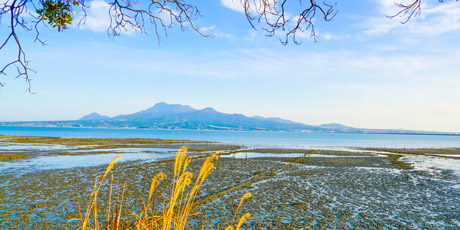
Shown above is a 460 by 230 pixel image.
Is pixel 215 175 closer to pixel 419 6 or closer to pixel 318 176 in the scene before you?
pixel 318 176

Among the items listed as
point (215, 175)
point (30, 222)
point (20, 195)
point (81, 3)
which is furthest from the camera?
point (215, 175)

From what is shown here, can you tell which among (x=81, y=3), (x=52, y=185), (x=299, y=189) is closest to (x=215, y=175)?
(x=299, y=189)

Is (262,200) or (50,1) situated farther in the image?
(262,200)

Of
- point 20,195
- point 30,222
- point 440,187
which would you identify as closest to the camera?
point 30,222

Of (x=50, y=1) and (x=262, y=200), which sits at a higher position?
(x=50, y=1)

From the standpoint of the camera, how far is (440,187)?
16.8 metres

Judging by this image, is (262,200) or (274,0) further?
(262,200)

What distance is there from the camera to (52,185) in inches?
588

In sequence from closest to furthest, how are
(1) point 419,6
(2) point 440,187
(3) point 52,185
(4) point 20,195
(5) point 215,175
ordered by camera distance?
1. (1) point 419,6
2. (4) point 20,195
3. (3) point 52,185
4. (2) point 440,187
5. (5) point 215,175

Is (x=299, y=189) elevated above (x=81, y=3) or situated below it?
below

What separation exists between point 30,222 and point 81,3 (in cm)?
762

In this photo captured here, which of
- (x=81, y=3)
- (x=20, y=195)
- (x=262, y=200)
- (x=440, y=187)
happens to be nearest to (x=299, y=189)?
(x=262, y=200)

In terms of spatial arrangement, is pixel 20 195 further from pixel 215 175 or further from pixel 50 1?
pixel 50 1

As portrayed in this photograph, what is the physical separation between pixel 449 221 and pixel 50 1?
12.5 meters
